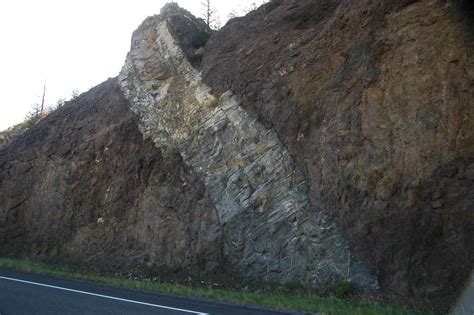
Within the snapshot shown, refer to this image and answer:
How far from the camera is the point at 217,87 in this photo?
57.6 ft

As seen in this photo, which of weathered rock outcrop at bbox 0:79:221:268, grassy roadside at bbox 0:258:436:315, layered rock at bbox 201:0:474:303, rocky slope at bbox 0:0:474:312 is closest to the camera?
grassy roadside at bbox 0:258:436:315

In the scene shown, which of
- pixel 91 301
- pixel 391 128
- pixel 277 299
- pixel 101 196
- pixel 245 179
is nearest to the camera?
pixel 91 301

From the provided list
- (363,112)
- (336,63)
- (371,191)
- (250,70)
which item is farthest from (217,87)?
(371,191)

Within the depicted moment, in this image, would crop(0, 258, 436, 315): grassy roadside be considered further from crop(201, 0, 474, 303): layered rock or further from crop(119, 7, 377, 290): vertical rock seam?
crop(201, 0, 474, 303): layered rock

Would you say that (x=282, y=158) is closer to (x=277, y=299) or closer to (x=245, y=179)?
(x=245, y=179)

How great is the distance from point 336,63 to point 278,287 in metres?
6.57

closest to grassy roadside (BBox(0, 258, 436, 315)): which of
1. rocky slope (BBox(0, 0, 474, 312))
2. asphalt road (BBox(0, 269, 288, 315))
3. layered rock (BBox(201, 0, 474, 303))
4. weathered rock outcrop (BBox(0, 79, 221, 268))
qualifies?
asphalt road (BBox(0, 269, 288, 315))

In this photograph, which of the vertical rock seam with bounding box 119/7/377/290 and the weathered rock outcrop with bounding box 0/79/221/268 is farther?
the weathered rock outcrop with bounding box 0/79/221/268

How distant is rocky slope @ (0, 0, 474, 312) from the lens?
11.4 meters

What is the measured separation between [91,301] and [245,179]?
620cm

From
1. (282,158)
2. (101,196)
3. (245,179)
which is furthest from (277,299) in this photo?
(101,196)

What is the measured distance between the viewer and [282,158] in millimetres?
14297

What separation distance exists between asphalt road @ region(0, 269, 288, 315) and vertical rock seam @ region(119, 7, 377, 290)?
2.95m

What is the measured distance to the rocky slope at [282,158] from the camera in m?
11.4
